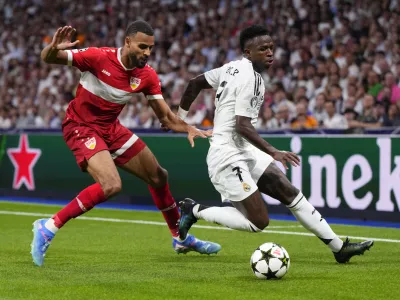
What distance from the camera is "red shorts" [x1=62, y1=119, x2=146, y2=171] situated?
9203 millimetres

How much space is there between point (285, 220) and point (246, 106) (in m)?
5.85

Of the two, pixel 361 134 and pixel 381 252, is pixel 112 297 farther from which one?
pixel 361 134

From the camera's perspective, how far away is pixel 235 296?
6.96 meters

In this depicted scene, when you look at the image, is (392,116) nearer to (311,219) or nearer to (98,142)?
(311,219)

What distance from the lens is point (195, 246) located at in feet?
31.7

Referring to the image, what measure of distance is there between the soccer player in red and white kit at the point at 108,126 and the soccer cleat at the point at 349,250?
142 centimetres

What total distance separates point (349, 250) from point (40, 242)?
301 centimetres

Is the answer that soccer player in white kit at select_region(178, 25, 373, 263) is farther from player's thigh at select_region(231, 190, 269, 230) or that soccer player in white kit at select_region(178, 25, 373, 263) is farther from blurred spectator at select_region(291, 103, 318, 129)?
blurred spectator at select_region(291, 103, 318, 129)

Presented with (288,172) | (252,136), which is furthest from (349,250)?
(288,172)

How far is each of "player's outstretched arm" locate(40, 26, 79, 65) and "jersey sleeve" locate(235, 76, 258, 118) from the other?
Answer: 1.61 m

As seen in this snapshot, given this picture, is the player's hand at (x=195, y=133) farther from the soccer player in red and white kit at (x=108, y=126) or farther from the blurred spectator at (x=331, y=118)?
the blurred spectator at (x=331, y=118)

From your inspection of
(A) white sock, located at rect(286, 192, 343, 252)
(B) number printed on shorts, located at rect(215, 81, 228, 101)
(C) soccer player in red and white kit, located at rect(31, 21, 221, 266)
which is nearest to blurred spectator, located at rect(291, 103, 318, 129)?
(C) soccer player in red and white kit, located at rect(31, 21, 221, 266)

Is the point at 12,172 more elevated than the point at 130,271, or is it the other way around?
the point at 130,271

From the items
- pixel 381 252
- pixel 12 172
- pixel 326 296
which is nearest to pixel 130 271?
pixel 326 296
